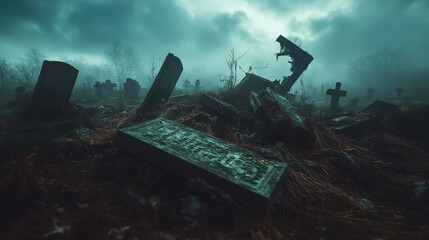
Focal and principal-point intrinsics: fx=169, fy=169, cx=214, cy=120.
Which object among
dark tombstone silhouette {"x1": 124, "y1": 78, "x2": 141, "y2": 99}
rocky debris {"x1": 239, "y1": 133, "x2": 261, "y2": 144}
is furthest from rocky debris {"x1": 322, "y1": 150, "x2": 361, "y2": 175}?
dark tombstone silhouette {"x1": 124, "y1": 78, "x2": 141, "y2": 99}

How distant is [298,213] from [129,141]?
208 centimetres

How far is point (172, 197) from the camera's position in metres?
1.71

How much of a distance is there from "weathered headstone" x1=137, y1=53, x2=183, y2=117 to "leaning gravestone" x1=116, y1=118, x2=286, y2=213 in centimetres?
228

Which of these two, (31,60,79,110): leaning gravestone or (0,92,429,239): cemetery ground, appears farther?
(31,60,79,110): leaning gravestone

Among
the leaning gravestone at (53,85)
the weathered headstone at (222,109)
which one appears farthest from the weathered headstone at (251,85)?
the leaning gravestone at (53,85)

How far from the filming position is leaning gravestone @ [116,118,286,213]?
1563 mm

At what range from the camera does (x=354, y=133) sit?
168 inches

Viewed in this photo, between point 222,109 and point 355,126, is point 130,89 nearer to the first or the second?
point 222,109

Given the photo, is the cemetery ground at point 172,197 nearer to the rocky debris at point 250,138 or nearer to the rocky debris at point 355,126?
the rocky debris at point 250,138

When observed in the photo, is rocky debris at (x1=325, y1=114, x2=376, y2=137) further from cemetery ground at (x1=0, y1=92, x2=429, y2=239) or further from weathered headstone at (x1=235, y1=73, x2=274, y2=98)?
weathered headstone at (x1=235, y1=73, x2=274, y2=98)

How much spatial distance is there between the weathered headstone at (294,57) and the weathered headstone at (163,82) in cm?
529

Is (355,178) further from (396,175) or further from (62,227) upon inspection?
(62,227)

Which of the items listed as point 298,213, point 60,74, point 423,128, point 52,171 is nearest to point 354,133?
point 423,128

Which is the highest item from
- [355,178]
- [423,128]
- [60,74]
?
[423,128]
